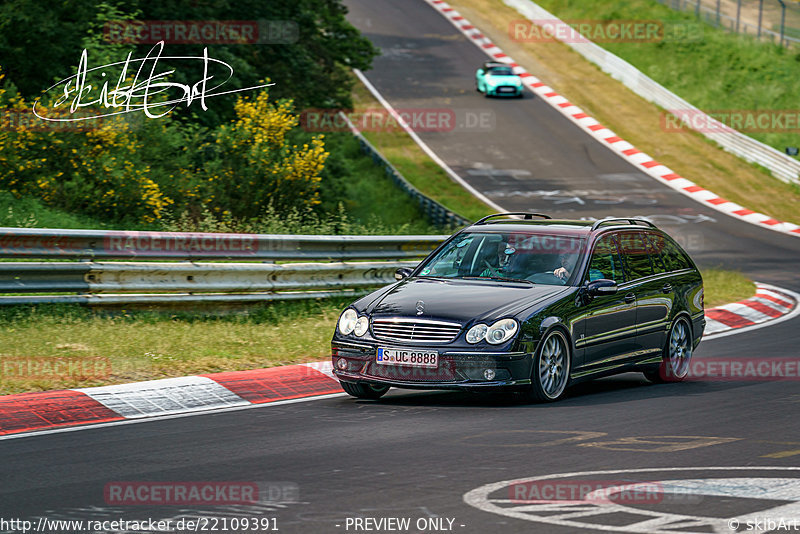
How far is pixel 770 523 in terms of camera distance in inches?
223

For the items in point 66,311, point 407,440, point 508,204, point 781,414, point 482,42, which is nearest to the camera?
point 407,440

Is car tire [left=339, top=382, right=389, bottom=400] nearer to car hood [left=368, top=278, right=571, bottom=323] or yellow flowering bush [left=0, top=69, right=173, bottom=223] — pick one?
car hood [left=368, top=278, right=571, bottom=323]

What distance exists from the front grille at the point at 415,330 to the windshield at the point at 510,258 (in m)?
1.25

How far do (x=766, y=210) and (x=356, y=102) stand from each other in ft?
55.3

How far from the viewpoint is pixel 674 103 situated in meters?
43.9

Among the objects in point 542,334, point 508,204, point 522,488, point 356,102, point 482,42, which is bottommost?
point 522,488

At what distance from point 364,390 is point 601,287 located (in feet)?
7.63

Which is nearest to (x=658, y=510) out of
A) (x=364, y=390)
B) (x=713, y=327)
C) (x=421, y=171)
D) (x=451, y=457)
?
(x=451, y=457)

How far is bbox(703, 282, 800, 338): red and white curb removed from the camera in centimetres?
1656

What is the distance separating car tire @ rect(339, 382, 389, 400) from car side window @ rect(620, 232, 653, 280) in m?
2.85

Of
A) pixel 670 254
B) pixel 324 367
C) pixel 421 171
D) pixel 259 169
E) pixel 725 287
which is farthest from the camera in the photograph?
pixel 421 171

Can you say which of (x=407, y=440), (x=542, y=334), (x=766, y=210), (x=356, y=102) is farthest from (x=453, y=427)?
(x=356, y=102)

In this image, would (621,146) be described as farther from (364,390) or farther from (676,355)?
(364,390)

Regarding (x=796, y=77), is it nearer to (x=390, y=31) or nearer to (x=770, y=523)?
(x=390, y=31)
